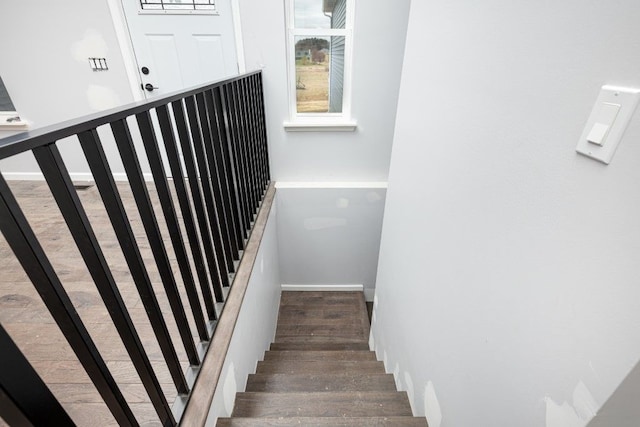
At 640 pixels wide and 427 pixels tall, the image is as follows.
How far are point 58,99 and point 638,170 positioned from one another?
12.1 ft

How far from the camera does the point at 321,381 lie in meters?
1.81

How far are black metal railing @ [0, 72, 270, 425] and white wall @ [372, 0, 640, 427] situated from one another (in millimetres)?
902

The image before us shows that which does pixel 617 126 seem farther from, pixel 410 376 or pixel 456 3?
pixel 410 376

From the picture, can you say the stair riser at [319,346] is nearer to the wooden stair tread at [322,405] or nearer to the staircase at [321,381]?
the staircase at [321,381]

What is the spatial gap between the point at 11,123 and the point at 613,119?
3.95 m

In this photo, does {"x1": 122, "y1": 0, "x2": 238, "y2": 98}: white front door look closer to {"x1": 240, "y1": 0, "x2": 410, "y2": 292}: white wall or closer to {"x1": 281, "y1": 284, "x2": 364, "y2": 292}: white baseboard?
{"x1": 240, "y1": 0, "x2": 410, "y2": 292}: white wall

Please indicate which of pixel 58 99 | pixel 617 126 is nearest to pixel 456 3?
pixel 617 126

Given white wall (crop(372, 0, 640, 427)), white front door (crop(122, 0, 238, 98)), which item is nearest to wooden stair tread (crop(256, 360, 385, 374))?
white wall (crop(372, 0, 640, 427))

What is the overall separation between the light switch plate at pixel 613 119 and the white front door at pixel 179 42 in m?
2.50

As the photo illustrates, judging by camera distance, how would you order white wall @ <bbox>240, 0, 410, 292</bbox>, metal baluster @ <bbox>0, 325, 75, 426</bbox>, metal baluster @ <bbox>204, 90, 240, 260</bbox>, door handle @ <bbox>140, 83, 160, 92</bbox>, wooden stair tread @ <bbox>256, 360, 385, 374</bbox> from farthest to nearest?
1. door handle @ <bbox>140, 83, 160, 92</bbox>
2. white wall @ <bbox>240, 0, 410, 292</bbox>
3. wooden stair tread @ <bbox>256, 360, 385, 374</bbox>
4. metal baluster @ <bbox>204, 90, 240, 260</bbox>
5. metal baluster @ <bbox>0, 325, 75, 426</bbox>

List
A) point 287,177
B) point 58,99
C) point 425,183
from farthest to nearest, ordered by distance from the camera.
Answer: point 287,177 < point 58,99 < point 425,183

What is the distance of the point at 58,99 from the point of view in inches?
102

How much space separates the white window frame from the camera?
7.43ft

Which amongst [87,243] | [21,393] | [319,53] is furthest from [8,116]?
[21,393]
